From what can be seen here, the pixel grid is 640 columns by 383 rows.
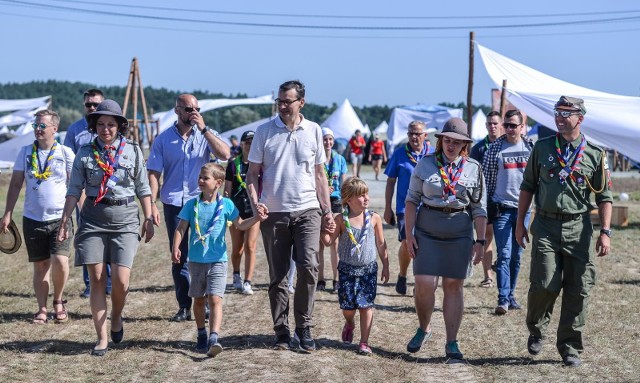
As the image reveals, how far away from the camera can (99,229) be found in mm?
7762

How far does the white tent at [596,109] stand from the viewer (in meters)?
17.8

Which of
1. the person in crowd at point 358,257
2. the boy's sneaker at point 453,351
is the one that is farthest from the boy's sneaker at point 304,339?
the boy's sneaker at point 453,351

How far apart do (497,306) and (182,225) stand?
3638 mm

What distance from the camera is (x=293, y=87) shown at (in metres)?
7.66

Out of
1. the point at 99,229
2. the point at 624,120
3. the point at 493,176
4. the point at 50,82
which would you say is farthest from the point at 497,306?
the point at 50,82

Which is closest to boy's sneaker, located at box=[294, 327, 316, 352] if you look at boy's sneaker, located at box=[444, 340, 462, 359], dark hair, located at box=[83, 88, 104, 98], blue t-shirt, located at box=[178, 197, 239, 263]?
blue t-shirt, located at box=[178, 197, 239, 263]

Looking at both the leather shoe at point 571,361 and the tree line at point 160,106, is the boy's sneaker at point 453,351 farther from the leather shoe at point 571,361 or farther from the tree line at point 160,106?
the tree line at point 160,106

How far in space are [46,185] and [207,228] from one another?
6.75 ft

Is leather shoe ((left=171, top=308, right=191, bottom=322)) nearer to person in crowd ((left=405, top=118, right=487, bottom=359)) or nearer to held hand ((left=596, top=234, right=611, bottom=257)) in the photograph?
person in crowd ((left=405, top=118, right=487, bottom=359))

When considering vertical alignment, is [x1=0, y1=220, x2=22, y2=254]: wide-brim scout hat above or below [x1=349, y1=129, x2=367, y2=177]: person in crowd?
below

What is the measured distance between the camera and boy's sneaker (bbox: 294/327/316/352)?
777cm

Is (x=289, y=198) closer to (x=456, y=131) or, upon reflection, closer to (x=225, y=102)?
(x=456, y=131)

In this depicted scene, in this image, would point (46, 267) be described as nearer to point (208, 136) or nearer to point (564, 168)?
point (208, 136)

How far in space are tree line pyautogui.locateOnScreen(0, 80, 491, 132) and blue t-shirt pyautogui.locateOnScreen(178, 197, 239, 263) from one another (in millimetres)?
82794
